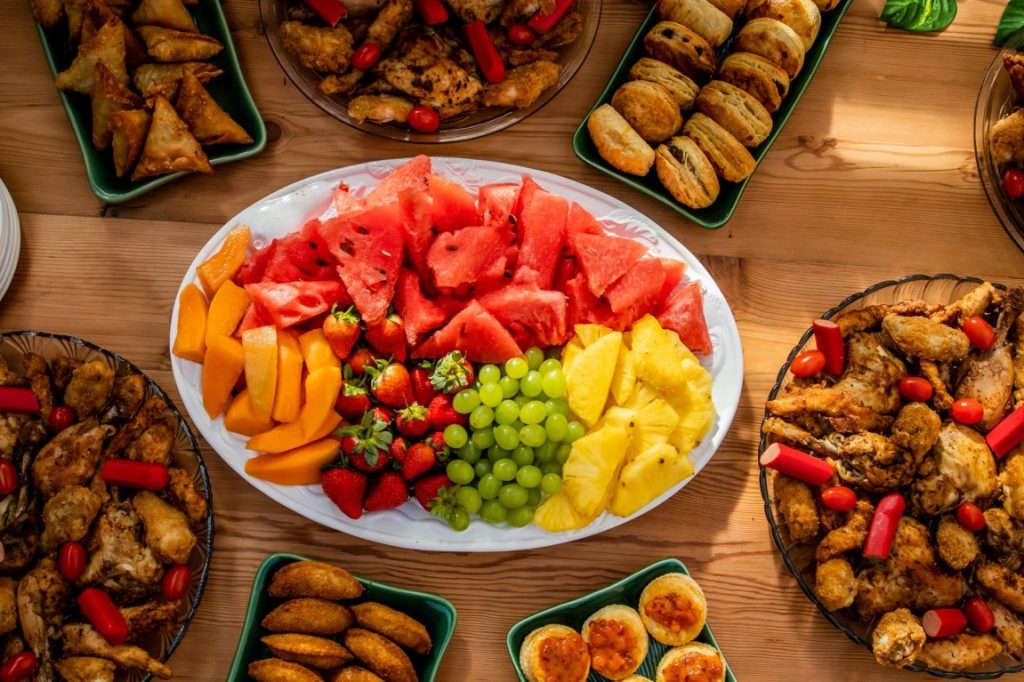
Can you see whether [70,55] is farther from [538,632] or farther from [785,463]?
[785,463]

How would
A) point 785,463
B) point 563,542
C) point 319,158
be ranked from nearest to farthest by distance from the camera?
point 785,463 < point 563,542 < point 319,158

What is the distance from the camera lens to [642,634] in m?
2.16

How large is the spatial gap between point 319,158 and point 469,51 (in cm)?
52

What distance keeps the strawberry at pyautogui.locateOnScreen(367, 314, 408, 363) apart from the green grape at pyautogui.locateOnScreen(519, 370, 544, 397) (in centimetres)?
32

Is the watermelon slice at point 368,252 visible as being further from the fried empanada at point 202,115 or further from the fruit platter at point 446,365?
the fried empanada at point 202,115

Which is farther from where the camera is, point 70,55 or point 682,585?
point 70,55

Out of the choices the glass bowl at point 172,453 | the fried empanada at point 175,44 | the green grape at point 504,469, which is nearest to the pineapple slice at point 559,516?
the green grape at point 504,469

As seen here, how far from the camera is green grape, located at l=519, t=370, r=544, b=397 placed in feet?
6.73

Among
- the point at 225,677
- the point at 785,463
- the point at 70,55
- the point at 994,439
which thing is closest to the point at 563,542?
the point at 785,463

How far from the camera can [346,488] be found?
205 centimetres

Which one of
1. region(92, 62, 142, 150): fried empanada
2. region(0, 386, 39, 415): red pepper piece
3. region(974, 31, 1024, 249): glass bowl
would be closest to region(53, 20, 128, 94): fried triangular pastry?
region(92, 62, 142, 150): fried empanada

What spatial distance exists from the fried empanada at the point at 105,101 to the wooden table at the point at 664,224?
17cm

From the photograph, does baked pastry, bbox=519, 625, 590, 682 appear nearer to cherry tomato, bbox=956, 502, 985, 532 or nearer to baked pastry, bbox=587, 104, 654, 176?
cherry tomato, bbox=956, 502, 985, 532

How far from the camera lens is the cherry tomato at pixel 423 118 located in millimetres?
2283
